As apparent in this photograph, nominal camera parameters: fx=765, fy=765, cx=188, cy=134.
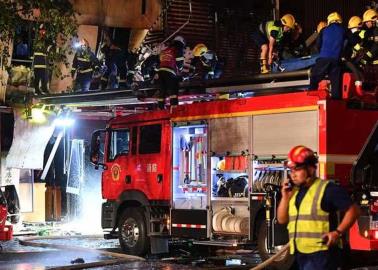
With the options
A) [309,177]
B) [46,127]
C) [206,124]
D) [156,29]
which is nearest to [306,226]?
[309,177]

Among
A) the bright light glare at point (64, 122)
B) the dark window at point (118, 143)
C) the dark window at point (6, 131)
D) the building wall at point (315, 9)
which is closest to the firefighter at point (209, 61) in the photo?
the dark window at point (118, 143)

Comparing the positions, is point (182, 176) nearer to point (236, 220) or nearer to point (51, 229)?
point (236, 220)

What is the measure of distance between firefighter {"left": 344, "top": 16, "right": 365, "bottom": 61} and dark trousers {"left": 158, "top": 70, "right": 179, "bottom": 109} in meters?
3.18

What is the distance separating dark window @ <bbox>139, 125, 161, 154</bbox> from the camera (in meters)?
13.1

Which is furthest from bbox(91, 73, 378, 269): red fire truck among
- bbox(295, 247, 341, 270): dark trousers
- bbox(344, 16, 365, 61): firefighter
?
bbox(295, 247, 341, 270): dark trousers

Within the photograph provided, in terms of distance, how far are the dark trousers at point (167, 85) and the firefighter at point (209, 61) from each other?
6.89ft

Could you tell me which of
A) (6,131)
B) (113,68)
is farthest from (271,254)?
(6,131)

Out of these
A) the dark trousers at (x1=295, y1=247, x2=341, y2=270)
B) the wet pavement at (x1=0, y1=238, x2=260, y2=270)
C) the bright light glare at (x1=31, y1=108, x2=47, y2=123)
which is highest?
the bright light glare at (x1=31, y1=108, x2=47, y2=123)

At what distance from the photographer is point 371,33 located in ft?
44.6

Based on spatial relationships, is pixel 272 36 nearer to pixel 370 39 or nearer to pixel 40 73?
pixel 370 39

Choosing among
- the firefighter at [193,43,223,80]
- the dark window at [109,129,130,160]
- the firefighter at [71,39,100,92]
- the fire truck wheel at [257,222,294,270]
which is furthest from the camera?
the firefighter at [71,39,100,92]

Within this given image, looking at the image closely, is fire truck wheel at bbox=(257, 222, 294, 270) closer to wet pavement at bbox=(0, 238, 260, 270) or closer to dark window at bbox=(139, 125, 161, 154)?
wet pavement at bbox=(0, 238, 260, 270)

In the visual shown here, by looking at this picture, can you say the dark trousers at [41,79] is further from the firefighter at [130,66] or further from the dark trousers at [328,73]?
the dark trousers at [328,73]

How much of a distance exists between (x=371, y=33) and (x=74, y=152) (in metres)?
8.89
